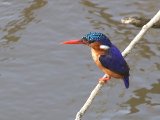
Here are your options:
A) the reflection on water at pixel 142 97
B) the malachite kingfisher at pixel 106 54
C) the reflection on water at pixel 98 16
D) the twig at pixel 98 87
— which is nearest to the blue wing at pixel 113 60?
the malachite kingfisher at pixel 106 54

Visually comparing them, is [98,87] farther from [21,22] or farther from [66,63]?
[21,22]

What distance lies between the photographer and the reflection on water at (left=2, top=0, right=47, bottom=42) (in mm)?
10055

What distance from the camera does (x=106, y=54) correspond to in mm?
5125

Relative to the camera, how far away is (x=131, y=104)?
8.44m

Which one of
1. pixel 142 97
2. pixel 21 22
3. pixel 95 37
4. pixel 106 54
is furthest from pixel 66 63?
pixel 95 37

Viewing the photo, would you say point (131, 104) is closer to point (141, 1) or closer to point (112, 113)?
point (112, 113)

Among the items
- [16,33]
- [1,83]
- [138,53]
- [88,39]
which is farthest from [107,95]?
[88,39]

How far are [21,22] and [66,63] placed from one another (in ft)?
5.68

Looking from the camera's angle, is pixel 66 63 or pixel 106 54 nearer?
pixel 106 54

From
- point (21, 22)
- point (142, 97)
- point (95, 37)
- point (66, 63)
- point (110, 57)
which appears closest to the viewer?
point (95, 37)

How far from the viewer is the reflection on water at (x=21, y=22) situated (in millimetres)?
10055

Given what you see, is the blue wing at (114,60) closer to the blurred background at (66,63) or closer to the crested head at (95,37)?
the crested head at (95,37)

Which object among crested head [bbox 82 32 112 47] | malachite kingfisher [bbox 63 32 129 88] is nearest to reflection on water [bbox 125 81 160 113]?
malachite kingfisher [bbox 63 32 129 88]

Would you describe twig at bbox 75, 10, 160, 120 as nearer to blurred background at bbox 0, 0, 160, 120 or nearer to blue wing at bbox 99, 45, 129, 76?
blue wing at bbox 99, 45, 129, 76
